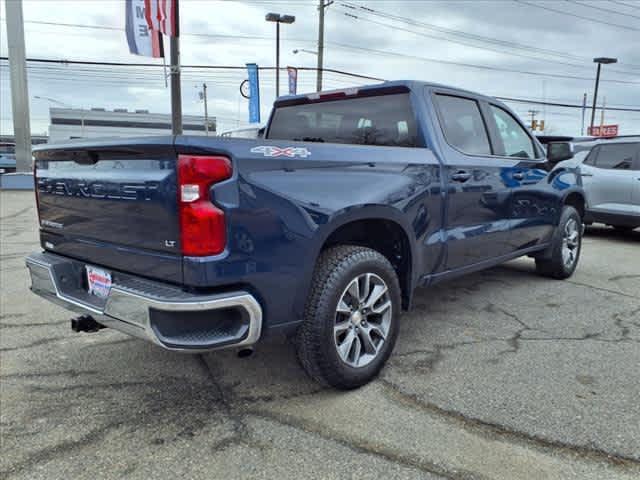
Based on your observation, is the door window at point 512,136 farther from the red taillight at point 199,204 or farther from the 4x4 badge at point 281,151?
the red taillight at point 199,204

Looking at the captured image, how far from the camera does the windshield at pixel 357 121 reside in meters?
3.63

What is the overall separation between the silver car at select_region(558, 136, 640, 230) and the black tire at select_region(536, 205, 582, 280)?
3.08 meters

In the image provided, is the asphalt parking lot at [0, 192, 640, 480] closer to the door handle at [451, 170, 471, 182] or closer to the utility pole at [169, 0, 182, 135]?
the door handle at [451, 170, 471, 182]

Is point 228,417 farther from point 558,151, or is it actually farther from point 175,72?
point 175,72

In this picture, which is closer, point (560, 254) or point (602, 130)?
point (560, 254)

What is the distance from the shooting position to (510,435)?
2.52 m

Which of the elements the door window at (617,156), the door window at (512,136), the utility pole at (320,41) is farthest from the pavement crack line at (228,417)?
the utility pole at (320,41)

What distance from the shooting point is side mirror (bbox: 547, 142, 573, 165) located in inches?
190

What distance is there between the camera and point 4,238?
7.82 metres

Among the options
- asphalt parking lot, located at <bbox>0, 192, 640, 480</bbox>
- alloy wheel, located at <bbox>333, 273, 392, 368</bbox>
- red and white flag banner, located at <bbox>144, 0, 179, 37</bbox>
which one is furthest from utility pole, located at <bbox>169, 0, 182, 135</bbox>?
alloy wheel, located at <bbox>333, 273, 392, 368</bbox>

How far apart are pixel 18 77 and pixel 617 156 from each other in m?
18.3

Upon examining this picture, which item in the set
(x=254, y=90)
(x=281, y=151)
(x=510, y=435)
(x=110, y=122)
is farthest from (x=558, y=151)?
(x=110, y=122)

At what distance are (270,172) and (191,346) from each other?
2.88ft

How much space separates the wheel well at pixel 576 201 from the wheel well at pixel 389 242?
304 cm
